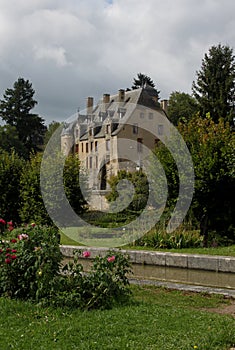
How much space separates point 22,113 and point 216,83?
28754 mm

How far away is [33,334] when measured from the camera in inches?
187

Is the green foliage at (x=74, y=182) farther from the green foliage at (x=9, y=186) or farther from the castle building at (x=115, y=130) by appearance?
the castle building at (x=115, y=130)

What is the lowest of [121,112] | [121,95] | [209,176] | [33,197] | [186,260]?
[186,260]

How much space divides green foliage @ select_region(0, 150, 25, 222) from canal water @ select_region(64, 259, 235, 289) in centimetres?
829

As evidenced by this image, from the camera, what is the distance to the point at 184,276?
32.4ft

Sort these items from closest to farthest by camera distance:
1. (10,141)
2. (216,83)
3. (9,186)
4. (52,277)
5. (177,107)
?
(52,277) < (9,186) < (216,83) < (177,107) < (10,141)

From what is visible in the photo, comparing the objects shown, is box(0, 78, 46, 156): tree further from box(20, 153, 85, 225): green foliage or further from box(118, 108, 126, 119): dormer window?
box(20, 153, 85, 225): green foliage

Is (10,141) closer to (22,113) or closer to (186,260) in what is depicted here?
(22,113)

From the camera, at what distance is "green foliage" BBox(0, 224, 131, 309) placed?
235 inches

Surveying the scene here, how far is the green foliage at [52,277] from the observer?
5969 mm

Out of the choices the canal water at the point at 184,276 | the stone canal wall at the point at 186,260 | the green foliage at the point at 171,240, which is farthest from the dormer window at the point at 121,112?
the canal water at the point at 184,276

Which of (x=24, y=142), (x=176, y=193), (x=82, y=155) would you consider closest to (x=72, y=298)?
(x=176, y=193)

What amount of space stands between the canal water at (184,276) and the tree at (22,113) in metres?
45.4

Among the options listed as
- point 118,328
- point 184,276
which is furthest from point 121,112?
point 118,328
